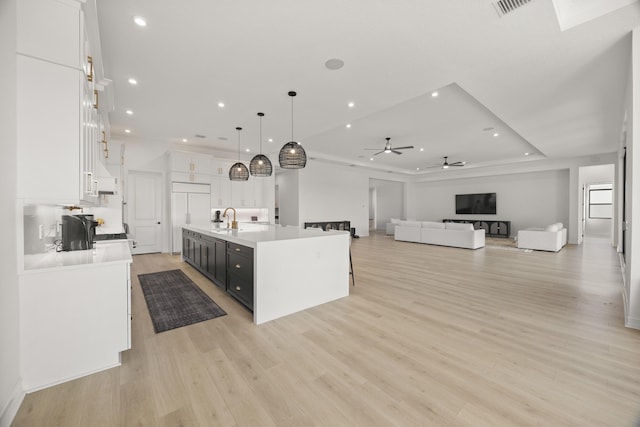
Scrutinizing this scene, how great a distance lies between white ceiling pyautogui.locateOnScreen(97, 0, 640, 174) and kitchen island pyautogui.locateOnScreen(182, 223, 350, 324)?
2159mm

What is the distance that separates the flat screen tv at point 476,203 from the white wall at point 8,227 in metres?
13.5

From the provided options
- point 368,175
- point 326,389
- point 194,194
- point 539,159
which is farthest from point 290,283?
point 539,159

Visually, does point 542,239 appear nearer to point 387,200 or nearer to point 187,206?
point 387,200

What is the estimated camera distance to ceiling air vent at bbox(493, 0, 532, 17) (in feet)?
7.32

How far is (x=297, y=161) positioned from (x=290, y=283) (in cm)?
164

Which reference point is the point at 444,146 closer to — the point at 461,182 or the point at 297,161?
the point at 461,182

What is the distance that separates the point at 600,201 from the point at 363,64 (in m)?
13.5

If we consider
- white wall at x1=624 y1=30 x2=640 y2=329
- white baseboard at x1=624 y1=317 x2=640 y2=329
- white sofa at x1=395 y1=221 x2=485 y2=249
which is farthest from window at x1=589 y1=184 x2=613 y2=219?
white baseboard at x1=624 y1=317 x2=640 y2=329

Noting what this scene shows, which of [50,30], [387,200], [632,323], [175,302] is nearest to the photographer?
[50,30]

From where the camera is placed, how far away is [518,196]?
10789 millimetres

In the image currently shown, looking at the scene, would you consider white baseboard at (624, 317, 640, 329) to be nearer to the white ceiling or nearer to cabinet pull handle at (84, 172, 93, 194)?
the white ceiling

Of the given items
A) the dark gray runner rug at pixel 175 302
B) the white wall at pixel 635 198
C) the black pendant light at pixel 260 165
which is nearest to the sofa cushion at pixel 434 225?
the white wall at pixel 635 198

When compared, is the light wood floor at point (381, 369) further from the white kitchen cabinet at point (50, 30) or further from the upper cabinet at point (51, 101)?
the white kitchen cabinet at point (50, 30)

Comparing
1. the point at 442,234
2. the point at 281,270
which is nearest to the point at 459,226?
the point at 442,234
